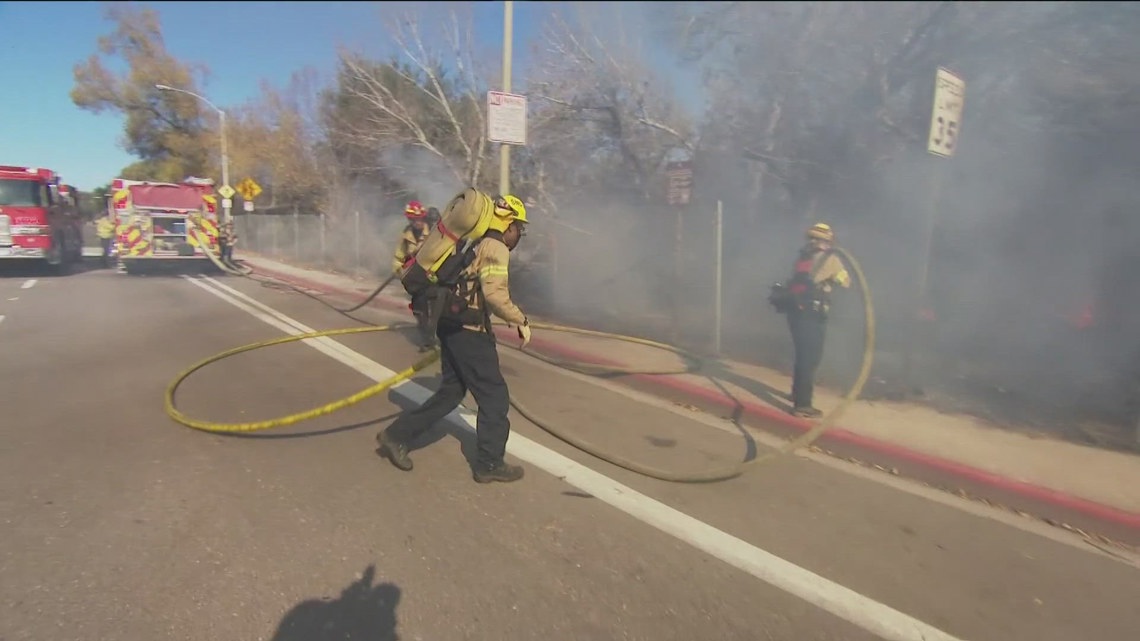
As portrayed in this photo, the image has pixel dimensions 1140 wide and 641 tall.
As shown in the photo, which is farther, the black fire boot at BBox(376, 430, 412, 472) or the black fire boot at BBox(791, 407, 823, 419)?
the black fire boot at BBox(791, 407, 823, 419)

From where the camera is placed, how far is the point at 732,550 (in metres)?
2.71

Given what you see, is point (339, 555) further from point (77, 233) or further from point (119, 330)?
point (77, 233)

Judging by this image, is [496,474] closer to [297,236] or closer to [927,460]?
[927,460]

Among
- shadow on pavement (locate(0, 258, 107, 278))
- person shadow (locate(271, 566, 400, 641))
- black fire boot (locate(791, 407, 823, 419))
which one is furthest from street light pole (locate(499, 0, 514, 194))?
shadow on pavement (locate(0, 258, 107, 278))

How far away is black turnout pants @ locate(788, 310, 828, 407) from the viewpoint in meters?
4.33

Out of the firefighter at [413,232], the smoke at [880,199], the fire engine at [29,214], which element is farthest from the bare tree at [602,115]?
the fire engine at [29,214]

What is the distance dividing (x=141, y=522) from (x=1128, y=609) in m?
3.90

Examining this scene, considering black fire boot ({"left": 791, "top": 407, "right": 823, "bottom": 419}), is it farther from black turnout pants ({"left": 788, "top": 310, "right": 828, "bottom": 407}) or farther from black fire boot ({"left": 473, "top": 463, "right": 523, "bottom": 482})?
black fire boot ({"left": 473, "top": 463, "right": 523, "bottom": 482})

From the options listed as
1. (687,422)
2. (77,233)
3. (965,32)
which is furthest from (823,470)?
(77,233)

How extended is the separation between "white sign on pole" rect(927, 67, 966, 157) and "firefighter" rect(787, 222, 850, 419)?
1018 millimetres

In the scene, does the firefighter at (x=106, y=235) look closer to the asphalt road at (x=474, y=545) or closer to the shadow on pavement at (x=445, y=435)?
the asphalt road at (x=474, y=545)

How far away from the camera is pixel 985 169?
18.0 ft

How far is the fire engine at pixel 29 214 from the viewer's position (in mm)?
12031

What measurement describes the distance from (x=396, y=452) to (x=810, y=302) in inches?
109
